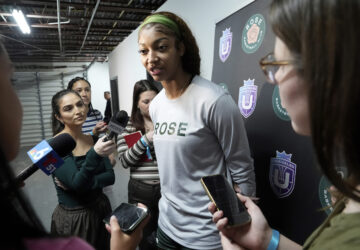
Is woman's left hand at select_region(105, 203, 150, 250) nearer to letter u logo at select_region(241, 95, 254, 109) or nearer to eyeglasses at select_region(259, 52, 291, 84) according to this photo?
eyeglasses at select_region(259, 52, 291, 84)

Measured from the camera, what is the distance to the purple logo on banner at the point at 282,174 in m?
1.30

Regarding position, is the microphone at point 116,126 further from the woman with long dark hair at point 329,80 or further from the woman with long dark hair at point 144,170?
the woman with long dark hair at point 329,80

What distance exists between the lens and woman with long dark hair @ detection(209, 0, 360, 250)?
42cm

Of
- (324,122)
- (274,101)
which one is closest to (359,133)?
(324,122)

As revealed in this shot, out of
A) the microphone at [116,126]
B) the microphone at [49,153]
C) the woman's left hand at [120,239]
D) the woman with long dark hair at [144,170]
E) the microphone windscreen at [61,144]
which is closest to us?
the woman's left hand at [120,239]

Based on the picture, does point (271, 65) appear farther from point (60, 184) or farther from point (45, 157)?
point (60, 184)

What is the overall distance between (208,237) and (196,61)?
102cm

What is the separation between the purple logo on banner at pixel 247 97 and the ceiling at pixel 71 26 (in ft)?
12.3

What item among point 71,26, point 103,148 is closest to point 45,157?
point 103,148

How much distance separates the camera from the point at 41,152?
1.08 m

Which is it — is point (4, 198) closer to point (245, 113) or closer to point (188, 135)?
point (188, 135)

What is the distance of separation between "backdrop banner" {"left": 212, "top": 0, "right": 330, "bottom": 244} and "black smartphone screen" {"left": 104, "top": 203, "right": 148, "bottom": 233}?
829mm

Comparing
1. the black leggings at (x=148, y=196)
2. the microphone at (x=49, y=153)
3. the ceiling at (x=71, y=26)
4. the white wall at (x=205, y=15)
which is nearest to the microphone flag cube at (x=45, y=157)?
the microphone at (x=49, y=153)

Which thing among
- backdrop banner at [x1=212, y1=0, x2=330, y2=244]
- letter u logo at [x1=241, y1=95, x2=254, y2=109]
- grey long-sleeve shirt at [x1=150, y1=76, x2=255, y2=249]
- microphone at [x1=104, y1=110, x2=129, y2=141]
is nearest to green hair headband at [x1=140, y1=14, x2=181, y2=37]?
grey long-sleeve shirt at [x1=150, y1=76, x2=255, y2=249]
